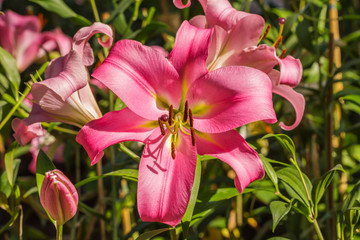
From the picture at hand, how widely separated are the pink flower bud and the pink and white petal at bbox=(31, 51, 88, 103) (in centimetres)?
6

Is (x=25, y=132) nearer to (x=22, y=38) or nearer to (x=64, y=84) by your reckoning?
(x=64, y=84)

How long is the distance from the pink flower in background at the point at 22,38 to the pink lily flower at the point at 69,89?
0.44 meters

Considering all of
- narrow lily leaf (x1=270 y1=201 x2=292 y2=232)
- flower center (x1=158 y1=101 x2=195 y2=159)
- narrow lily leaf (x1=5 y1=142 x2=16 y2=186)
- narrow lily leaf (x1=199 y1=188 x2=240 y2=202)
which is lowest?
narrow lily leaf (x1=5 y1=142 x2=16 y2=186)

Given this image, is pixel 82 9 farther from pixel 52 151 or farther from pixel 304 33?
pixel 304 33

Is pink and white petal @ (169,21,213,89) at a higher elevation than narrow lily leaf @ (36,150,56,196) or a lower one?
higher

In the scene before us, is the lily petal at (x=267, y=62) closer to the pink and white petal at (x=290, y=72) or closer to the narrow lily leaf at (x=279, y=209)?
the pink and white petal at (x=290, y=72)

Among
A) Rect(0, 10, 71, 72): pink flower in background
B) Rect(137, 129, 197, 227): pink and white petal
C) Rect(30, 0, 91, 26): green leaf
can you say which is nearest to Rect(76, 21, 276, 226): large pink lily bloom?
Rect(137, 129, 197, 227): pink and white petal

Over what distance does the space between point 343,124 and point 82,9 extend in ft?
2.70

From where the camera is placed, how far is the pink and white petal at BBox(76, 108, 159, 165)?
1.28ft

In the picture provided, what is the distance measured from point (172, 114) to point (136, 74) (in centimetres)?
4

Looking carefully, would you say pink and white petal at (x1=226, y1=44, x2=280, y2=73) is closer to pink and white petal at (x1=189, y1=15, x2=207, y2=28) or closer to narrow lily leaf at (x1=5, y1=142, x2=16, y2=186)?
pink and white petal at (x1=189, y1=15, x2=207, y2=28)

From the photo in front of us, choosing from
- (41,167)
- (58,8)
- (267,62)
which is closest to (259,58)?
(267,62)

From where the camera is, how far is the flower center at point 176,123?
1.30 feet

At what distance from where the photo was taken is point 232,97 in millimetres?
387
